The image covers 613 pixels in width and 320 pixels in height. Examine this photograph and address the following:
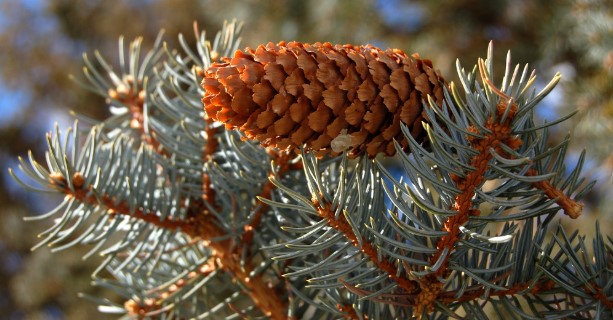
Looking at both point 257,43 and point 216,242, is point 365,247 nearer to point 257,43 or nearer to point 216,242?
point 216,242

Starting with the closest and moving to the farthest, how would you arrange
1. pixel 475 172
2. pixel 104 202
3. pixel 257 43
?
1. pixel 475 172
2. pixel 104 202
3. pixel 257 43

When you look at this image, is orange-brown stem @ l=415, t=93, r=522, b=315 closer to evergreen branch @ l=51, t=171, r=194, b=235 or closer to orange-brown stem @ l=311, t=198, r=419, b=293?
orange-brown stem @ l=311, t=198, r=419, b=293

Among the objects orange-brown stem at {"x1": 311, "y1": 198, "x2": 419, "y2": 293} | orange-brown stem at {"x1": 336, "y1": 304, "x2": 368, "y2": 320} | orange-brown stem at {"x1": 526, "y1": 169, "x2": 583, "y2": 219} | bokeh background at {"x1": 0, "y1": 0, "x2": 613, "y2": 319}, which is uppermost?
bokeh background at {"x1": 0, "y1": 0, "x2": 613, "y2": 319}

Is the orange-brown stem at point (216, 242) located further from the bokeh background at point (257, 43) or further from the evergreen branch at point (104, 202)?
the bokeh background at point (257, 43)

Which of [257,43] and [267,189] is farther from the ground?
[257,43]

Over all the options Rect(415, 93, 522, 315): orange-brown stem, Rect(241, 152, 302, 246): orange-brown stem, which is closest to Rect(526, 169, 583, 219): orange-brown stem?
Rect(415, 93, 522, 315): orange-brown stem

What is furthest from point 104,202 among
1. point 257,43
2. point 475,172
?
point 257,43
